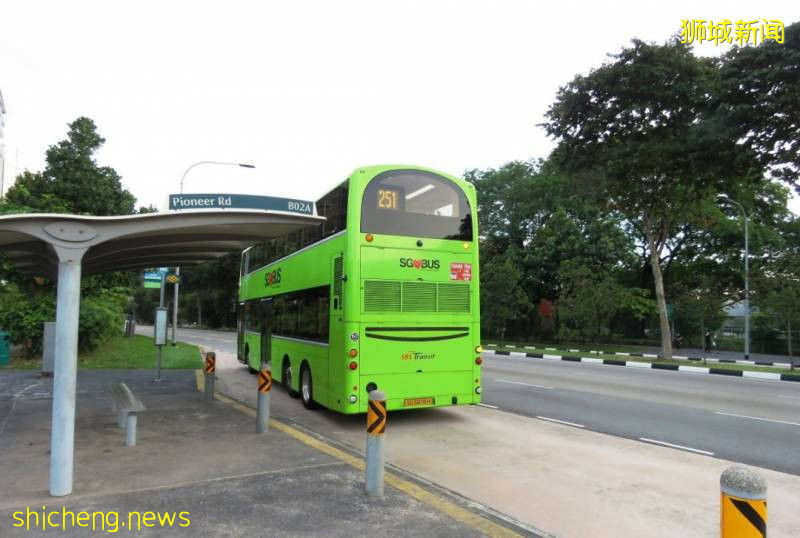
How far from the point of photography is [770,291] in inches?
927

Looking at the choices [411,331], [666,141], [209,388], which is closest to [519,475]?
[411,331]

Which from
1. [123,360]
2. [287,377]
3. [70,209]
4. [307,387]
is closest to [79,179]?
[70,209]

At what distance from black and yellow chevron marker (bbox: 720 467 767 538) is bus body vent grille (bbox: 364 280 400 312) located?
20.2ft

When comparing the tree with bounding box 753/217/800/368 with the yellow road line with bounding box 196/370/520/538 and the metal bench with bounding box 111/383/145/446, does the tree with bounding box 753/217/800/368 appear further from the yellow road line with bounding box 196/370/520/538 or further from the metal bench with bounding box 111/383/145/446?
the metal bench with bounding box 111/383/145/446

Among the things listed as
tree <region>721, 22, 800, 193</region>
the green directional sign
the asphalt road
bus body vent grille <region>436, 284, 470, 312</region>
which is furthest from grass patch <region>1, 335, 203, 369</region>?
tree <region>721, 22, 800, 193</region>

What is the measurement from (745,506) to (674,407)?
30.9 ft

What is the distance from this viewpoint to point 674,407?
11.5 meters

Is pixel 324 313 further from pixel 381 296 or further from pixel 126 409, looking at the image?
pixel 126 409

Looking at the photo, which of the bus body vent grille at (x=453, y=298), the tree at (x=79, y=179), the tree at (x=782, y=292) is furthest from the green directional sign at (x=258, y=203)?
the tree at (x=782, y=292)

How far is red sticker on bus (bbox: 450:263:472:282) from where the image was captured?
938 centimetres

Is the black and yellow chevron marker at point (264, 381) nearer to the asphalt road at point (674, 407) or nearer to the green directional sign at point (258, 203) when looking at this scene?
the green directional sign at point (258, 203)

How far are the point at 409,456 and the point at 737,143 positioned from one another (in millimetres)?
15245

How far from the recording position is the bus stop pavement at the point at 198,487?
4.61m

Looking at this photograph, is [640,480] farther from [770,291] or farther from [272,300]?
[770,291]
